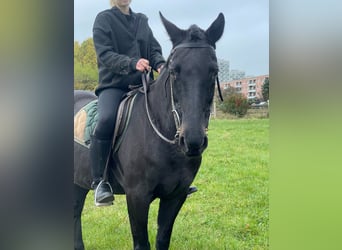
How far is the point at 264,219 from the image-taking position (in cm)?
176

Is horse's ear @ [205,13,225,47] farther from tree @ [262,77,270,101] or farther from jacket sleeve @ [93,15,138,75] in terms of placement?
jacket sleeve @ [93,15,138,75]

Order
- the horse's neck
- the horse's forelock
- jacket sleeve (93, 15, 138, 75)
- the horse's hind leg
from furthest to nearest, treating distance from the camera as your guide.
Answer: the horse's hind leg
jacket sleeve (93, 15, 138, 75)
the horse's neck
the horse's forelock

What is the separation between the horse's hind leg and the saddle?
9.8 inches

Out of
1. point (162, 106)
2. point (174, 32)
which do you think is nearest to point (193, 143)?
point (162, 106)

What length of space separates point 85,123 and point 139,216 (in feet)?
1.95

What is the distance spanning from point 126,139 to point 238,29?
71 centimetres

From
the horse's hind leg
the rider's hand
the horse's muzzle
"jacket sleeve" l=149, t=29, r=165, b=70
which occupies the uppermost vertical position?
"jacket sleeve" l=149, t=29, r=165, b=70

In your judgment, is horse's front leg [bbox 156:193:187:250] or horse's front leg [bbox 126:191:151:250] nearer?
horse's front leg [bbox 126:191:151:250]

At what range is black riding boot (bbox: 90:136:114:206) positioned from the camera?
1.83 meters

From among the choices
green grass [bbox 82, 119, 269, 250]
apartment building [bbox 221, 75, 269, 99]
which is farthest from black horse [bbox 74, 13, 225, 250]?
apartment building [bbox 221, 75, 269, 99]

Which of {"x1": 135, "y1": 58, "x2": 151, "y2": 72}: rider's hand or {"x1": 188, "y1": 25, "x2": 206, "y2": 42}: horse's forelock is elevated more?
{"x1": 188, "y1": 25, "x2": 206, "y2": 42}: horse's forelock
